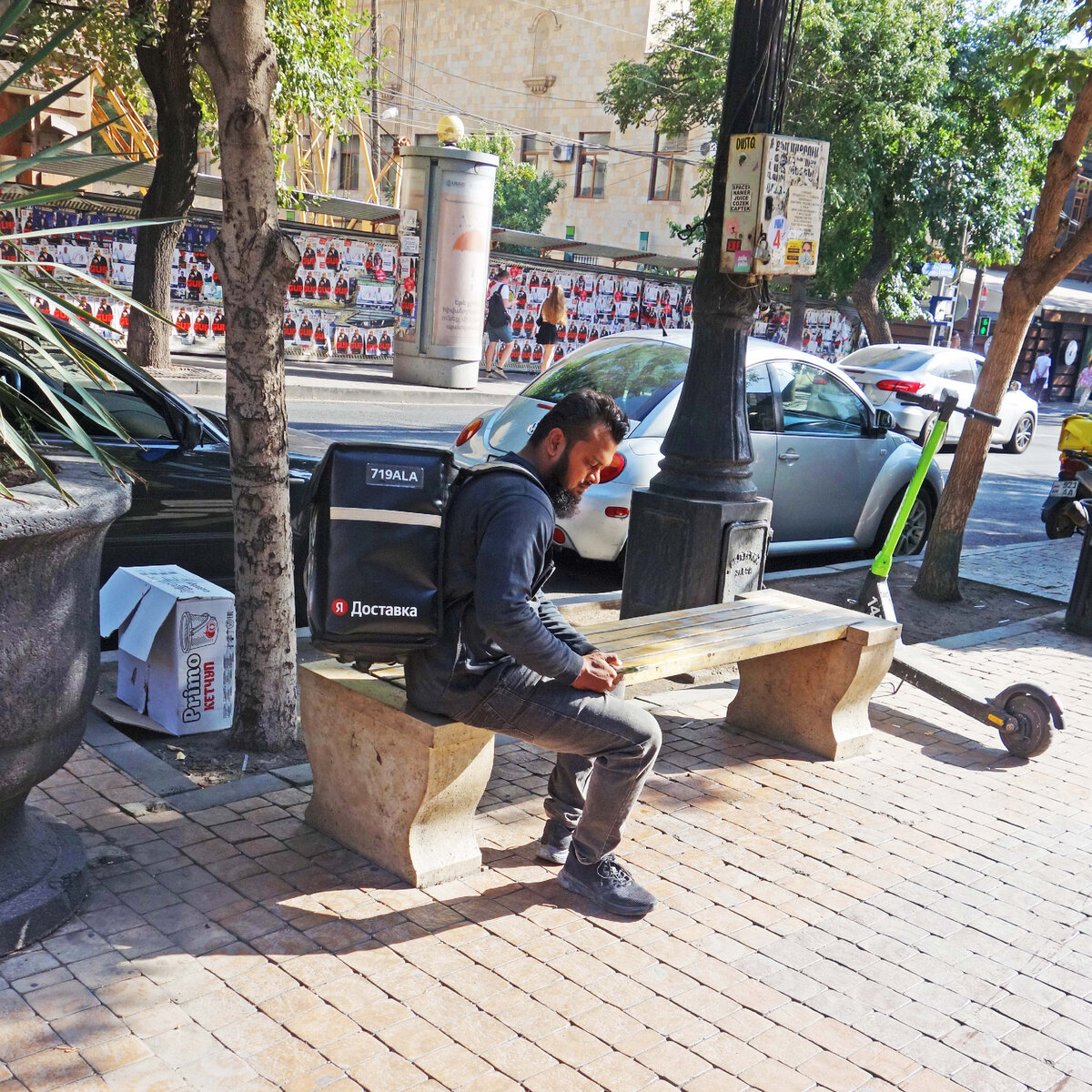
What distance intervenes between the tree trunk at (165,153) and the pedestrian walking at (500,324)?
925 centimetres

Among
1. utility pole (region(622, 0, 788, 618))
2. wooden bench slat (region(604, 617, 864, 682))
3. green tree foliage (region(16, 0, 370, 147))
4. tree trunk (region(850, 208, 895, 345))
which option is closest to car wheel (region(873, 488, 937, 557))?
utility pole (region(622, 0, 788, 618))

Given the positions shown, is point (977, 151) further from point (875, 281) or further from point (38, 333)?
point (38, 333)

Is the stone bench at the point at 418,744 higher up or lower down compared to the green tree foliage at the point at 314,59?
lower down

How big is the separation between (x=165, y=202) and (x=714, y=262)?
8947 millimetres

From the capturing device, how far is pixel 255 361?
440cm

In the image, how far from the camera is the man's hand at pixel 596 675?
351cm

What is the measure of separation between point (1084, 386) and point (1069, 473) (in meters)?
29.8

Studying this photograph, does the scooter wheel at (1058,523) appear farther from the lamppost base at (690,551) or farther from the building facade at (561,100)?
the building facade at (561,100)

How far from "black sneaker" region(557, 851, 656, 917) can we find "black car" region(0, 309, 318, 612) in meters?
2.58

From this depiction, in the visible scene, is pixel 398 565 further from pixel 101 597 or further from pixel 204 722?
pixel 101 597

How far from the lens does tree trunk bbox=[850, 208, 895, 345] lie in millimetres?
24906

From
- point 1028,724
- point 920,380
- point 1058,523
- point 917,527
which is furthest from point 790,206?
point 920,380

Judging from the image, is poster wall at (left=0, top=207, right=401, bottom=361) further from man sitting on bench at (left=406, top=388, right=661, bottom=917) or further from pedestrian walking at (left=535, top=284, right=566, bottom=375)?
man sitting on bench at (left=406, top=388, right=661, bottom=917)

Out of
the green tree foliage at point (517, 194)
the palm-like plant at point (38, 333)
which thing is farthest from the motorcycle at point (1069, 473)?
the green tree foliage at point (517, 194)
